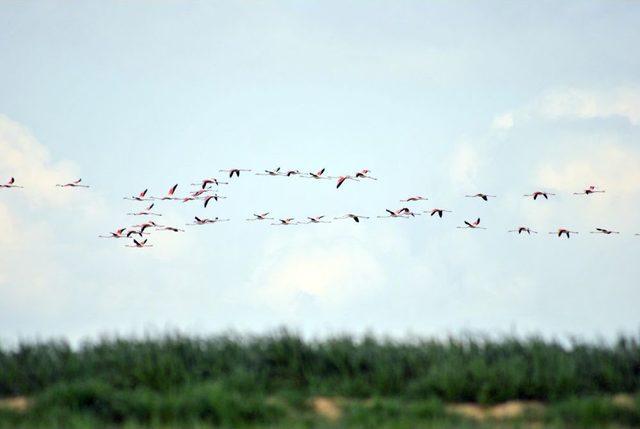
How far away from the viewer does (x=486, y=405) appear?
15609 millimetres

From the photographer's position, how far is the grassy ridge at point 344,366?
51.9 ft

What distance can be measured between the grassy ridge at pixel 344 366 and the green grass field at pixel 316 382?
0.08 feet

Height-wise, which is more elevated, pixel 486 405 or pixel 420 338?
pixel 420 338

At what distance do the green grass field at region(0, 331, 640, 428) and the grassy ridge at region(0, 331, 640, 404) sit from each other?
0.08 ft

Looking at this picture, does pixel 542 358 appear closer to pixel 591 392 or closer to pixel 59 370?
pixel 591 392

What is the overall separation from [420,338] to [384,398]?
2.23 metres

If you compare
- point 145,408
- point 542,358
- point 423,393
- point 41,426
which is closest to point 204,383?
point 145,408

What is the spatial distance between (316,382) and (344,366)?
684 millimetres

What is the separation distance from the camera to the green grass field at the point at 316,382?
14.8 m

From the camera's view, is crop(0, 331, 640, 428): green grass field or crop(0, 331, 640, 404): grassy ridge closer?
crop(0, 331, 640, 428): green grass field

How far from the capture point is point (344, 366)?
1652cm

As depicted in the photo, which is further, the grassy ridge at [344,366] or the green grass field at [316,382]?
the grassy ridge at [344,366]

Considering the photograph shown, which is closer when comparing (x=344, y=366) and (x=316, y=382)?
(x=316, y=382)

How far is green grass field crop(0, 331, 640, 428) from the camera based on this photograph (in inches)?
582
